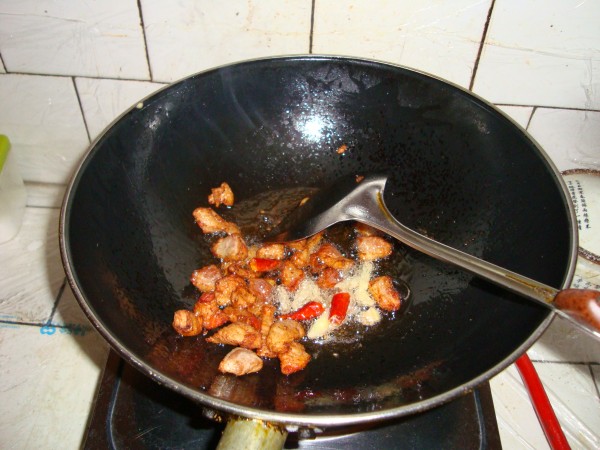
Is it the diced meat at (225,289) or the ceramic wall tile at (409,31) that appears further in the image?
the ceramic wall tile at (409,31)

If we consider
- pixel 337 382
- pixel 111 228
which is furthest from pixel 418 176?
pixel 111 228

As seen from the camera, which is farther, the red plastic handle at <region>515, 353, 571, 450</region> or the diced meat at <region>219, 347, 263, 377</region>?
the red plastic handle at <region>515, 353, 571, 450</region>

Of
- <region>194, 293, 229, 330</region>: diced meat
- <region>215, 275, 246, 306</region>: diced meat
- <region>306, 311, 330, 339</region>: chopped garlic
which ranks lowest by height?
<region>306, 311, 330, 339</region>: chopped garlic

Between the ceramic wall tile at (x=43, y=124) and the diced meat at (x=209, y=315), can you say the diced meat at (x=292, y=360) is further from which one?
the ceramic wall tile at (x=43, y=124)

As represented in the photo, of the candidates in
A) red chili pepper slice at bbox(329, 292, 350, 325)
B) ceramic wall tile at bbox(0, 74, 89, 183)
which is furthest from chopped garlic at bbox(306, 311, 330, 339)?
ceramic wall tile at bbox(0, 74, 89, 183)

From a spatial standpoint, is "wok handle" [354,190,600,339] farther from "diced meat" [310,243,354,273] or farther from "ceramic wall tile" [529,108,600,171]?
"ceramic wall tile" [529,108,600,171]

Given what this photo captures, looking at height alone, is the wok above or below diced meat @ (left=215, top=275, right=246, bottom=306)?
above

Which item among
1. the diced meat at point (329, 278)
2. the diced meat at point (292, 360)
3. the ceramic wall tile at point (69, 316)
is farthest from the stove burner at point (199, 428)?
the ceramic wall tile at point (69, 316)
